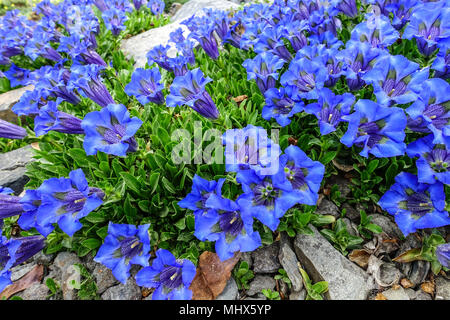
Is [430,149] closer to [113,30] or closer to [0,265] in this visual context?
[0,265]

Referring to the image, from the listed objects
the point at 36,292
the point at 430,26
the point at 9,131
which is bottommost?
the point at 36,292

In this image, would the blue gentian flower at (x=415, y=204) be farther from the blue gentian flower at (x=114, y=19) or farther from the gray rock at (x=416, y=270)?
the blue gentian flower at (x=114, y=19)

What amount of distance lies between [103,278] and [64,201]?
73 centimetres

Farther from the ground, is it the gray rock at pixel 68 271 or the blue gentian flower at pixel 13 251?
the blue gentian flower at pixel 13 251

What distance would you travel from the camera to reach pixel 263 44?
291cm

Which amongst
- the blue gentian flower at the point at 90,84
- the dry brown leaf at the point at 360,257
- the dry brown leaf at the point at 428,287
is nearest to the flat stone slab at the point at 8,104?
the blue gentian flower at the point at 90,84

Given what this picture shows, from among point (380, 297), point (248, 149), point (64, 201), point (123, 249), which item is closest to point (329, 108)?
point (248, 149)

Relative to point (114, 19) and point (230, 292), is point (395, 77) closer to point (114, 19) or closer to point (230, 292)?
point (230, 292)

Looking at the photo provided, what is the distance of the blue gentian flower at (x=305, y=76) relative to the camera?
2.27 meters

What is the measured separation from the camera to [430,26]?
2.38 metres

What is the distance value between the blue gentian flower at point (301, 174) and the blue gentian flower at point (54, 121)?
171 centimetres

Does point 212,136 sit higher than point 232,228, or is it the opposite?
point 212,136
